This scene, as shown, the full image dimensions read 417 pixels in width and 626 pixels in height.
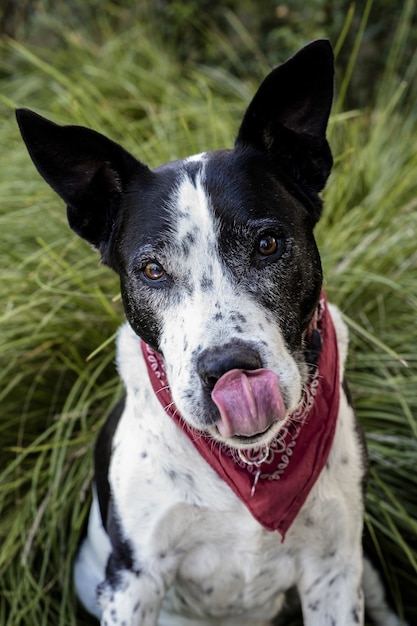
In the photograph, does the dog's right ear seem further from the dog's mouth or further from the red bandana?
the dog's mouth

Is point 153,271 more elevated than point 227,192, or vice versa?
point 227,192

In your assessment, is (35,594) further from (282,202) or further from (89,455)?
(282,202)

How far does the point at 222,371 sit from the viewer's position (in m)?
2.09

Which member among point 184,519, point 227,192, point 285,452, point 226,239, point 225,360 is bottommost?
point 184,519

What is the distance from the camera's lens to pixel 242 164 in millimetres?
2439

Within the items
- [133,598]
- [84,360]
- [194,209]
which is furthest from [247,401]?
[84,360]

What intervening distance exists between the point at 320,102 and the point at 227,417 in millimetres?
→ 907

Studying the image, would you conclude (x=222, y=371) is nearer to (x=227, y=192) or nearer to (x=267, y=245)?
(x=267, y=245)

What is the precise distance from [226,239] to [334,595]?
3.76ft

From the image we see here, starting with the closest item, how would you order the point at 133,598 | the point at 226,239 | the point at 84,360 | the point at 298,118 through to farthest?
the point at 226,239, the point at 298,118, the point at 133,598, the point at 84,360

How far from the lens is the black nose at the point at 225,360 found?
2.09 metres

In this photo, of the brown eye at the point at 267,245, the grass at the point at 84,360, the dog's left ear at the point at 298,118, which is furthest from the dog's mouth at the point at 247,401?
the grass at the point at 84,360

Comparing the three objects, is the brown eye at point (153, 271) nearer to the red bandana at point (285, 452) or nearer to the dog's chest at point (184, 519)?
the red bandana at point (285, 452)

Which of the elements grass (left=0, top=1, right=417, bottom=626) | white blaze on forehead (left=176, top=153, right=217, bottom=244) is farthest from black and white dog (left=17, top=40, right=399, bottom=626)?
grass (left=0, top=1, right=417, bottom=626)
